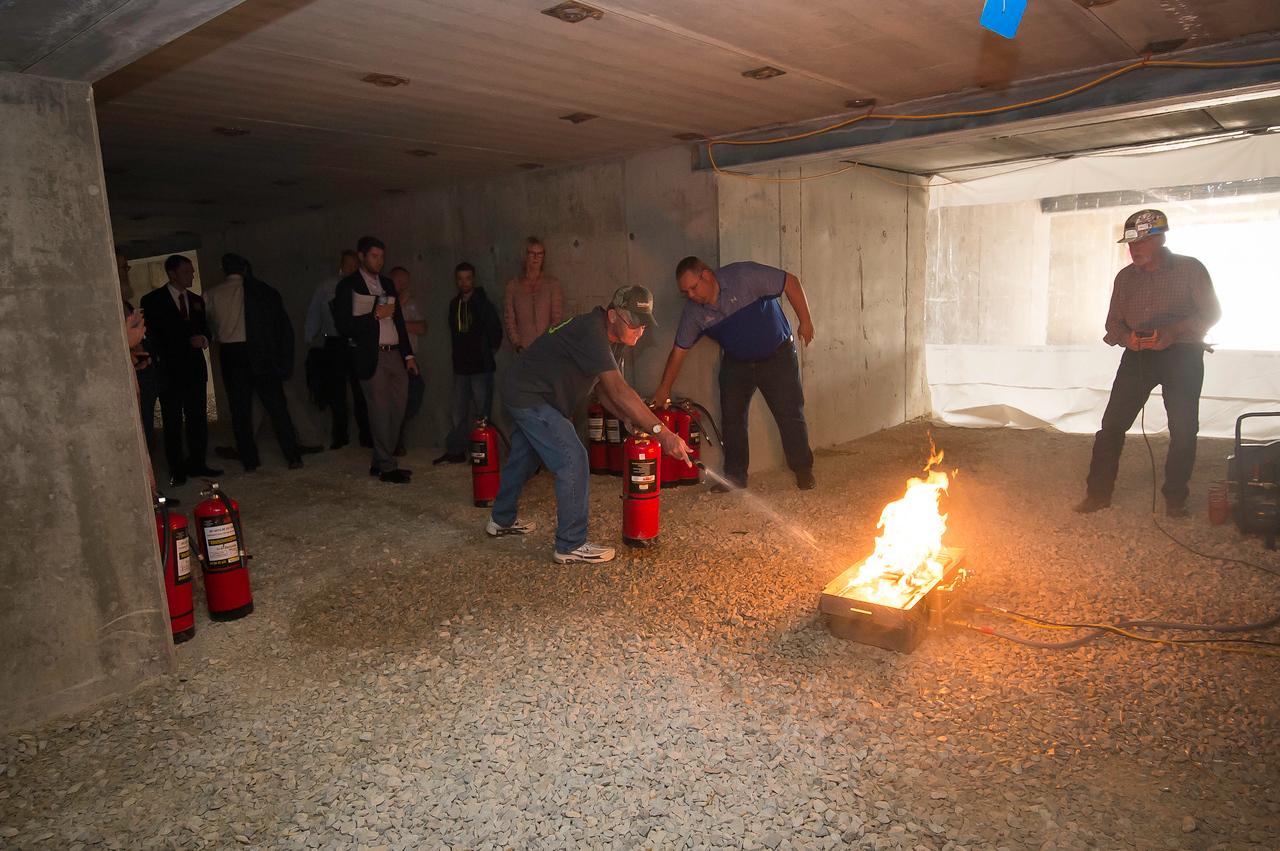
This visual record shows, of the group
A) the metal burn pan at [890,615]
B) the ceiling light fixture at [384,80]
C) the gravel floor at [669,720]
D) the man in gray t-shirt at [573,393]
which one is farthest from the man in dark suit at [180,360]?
the metal burn pan at [890,615]

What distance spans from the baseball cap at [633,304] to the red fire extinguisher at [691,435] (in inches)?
74.0

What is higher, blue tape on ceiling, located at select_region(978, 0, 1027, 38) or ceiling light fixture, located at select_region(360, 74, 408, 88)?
ceiling light fixture, located at select_region(360, 74, 408, 88)

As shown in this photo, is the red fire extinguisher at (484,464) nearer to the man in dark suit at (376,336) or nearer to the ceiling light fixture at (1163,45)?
the man in dark suit at (376,336)

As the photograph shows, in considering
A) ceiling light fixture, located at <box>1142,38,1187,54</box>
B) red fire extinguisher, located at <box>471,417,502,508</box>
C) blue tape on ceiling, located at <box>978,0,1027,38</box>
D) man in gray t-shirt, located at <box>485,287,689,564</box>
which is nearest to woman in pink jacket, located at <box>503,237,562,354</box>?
red fire extinguisher, located at <box>471,417,502,508</box>

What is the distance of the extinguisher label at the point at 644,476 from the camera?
470cm

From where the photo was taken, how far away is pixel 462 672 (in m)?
3.41

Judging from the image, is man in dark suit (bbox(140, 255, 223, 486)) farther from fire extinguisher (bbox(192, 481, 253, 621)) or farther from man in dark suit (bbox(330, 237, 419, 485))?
fire extinguisher (bbox(192, 481, 253, 621))

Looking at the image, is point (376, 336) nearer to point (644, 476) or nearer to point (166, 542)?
point (644, 476)

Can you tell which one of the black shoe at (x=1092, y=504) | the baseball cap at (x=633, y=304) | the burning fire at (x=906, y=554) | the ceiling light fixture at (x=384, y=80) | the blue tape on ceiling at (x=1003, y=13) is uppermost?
the ceiling light fixture at (x=384, y=80)

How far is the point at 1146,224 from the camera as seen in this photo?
15.9 ft

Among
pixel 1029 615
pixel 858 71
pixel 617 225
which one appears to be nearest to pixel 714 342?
pixel 617 225

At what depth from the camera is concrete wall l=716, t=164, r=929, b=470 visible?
21.9ft

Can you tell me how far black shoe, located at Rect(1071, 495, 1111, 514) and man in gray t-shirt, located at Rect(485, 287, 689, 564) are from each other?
9.53 ft

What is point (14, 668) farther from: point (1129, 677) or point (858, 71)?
point (858, 71)
